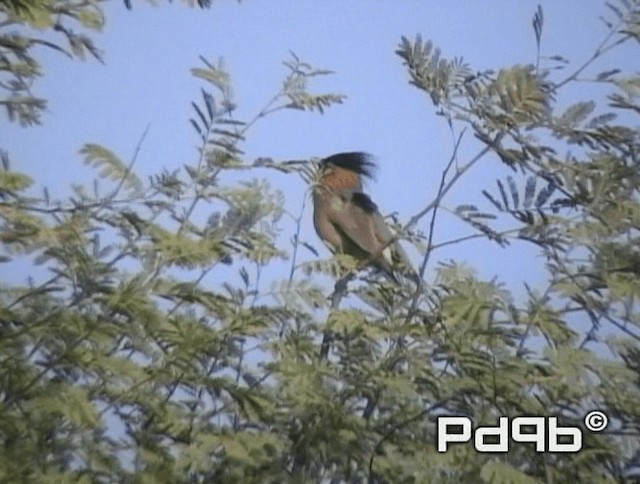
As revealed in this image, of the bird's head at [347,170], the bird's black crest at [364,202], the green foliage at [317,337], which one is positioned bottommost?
the green foliage at [317,337]

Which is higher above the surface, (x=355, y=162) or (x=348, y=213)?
(x=355, y=162)

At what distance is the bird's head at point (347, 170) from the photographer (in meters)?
1.64

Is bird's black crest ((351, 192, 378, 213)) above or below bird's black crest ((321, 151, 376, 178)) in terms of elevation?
below

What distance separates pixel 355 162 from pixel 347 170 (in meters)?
0.02

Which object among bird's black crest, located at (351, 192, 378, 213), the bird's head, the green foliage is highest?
the bird's head

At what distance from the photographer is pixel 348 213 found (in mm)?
1633

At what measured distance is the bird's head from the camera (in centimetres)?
164

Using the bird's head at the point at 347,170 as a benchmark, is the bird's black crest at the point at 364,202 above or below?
below

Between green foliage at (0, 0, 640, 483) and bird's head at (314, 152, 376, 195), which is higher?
bird's head at (314, 152, 376, 195)

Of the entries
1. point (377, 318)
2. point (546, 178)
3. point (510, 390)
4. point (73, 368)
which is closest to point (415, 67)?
point (546, 178)

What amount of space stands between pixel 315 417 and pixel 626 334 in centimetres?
50

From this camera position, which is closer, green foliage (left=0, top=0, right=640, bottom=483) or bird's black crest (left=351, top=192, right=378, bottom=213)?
green foliage (left=0, top=0, right=640, bottom=483)

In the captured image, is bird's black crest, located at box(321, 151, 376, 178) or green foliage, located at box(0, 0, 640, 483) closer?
green foliage, located at box(0, 0, 640, 483)

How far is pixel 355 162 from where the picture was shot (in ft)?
5.57
